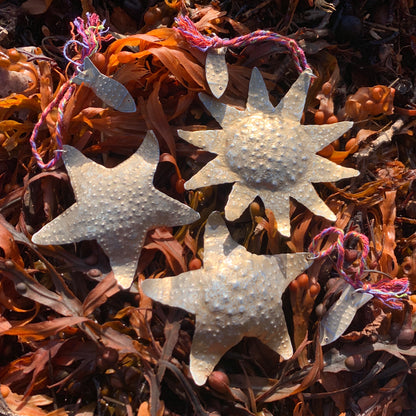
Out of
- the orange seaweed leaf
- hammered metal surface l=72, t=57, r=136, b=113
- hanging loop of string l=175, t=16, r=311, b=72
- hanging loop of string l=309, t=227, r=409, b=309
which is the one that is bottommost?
the orange seaweed leaf

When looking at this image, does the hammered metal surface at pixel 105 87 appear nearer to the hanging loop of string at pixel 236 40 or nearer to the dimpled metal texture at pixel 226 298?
the hanging loop of string at pixel 236 40

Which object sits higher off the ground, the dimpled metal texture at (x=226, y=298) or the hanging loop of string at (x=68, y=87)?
the hanging loop of string at (x=68, y=87)

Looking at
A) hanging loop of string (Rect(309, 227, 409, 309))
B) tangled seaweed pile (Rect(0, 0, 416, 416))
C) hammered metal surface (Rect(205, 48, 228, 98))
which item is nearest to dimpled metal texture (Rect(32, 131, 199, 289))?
tangled seaweed pile (Rect(0, 0, 416, 416))

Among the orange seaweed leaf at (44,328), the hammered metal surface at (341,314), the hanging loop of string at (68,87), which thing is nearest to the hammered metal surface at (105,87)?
the hanging loop of string at (68,87)

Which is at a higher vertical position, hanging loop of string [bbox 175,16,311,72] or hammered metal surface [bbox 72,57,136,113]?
hanging loop of string [bbox 175,16,311,72]

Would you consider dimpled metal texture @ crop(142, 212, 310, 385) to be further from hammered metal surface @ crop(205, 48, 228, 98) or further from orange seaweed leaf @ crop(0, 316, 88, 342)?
hammered metal surface @ crop(205, 48, 228, 98)

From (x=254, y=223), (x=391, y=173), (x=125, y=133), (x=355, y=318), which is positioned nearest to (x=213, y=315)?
(x=254, y=223)

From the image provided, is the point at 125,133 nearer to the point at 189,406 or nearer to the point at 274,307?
the point at 274,307
